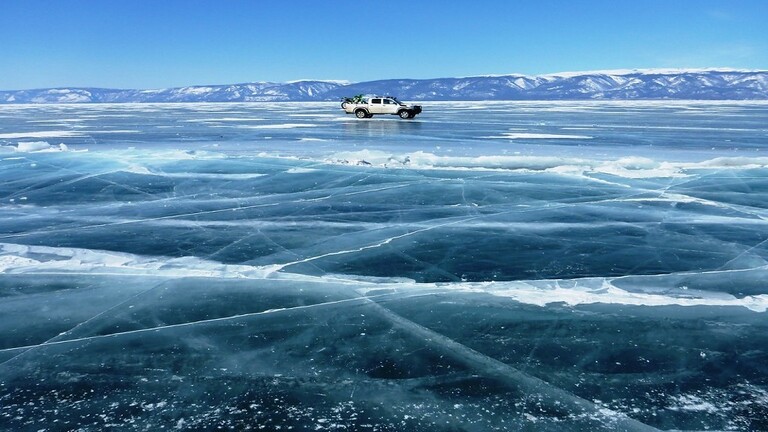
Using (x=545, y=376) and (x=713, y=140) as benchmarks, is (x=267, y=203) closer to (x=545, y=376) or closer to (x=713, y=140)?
(x=545, y=376)

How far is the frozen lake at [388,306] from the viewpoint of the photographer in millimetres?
3314

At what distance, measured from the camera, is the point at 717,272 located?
5.73m

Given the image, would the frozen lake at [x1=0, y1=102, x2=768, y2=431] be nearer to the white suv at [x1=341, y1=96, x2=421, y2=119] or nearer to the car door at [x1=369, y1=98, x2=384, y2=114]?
the white suv at [x1=341, y1=96, x2=421, y2=119]

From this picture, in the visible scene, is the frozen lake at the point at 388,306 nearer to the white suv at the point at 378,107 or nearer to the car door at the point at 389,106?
the white suv at the point at 378,107

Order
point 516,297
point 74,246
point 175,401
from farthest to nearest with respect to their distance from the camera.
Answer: point 74,246
point 516,297
point 175,401

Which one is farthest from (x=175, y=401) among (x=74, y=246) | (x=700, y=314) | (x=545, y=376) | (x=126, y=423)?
(x=74, y=246)

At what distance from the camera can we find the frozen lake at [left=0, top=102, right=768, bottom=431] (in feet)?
10.9

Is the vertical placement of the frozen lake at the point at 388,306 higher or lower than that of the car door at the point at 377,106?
lower

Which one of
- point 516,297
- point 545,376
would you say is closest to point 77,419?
point 545,376

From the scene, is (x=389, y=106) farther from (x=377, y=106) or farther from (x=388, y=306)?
(x=388, y=306)

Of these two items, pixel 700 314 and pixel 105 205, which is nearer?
pixel 700 314

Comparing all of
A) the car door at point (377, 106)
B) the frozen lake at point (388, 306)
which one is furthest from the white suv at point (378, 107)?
the frozen lake at point (388, 306)

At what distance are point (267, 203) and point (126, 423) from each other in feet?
21.9

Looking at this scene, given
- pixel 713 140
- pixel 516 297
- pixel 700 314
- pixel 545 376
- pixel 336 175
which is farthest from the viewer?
pixel 713 140
